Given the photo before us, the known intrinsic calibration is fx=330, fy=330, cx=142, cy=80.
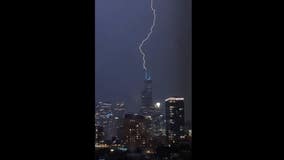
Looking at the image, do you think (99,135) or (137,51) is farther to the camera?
(137,51)

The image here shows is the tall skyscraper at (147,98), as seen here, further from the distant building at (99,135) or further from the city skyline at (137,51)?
the distant building at (99,135)

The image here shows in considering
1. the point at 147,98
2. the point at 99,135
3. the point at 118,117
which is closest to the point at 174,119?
the point at 147,98

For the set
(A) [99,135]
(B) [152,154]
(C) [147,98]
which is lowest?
(B) [152,154]

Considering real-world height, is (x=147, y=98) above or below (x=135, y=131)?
above

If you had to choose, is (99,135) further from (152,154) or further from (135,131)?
(152,154)

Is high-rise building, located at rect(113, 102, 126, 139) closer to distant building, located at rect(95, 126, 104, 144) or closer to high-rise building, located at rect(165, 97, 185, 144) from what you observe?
distant building, located at rect(95, 126, 104, 144)

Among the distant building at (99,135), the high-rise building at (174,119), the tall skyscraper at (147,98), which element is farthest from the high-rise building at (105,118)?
the high-rise building at (174,119)
